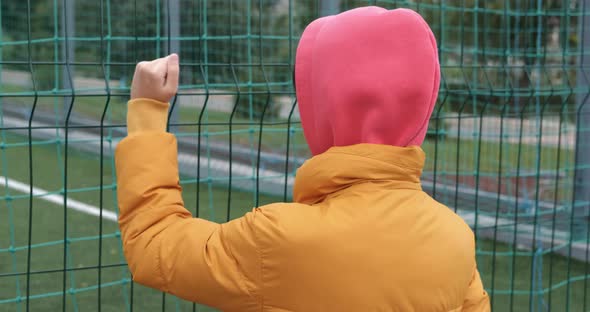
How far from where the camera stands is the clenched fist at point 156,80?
5.33ft

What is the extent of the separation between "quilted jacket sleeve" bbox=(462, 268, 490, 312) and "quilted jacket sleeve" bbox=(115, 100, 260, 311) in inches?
19.9

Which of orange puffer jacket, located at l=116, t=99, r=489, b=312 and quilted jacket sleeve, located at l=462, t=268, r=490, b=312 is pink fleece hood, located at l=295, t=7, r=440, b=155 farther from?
quilted jacket sleeve, located at l=462, t=268, r=490, b=312

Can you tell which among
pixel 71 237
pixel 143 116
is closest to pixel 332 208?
pixel 143 116

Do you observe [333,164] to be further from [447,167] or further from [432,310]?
[447,167]

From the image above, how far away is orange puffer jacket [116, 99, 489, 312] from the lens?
5.00 ft

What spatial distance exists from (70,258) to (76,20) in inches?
341

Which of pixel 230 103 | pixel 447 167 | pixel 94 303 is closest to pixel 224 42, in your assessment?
pixel 230 103

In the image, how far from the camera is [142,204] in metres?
1.60

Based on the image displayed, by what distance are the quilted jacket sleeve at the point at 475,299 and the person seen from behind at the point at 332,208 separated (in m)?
0.11

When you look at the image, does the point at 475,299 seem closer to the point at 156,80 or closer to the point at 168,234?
the point at 168,234

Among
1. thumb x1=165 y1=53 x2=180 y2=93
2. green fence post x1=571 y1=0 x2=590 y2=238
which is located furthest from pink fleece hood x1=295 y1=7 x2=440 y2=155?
green fence post x1=571 y1=0 x2=590 y2=238

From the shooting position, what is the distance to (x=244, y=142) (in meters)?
9.75

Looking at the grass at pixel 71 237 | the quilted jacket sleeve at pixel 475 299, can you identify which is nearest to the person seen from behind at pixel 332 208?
the quilted jacket sleeve at pixel 475 299

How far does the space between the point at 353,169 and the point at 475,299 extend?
1.47ft
